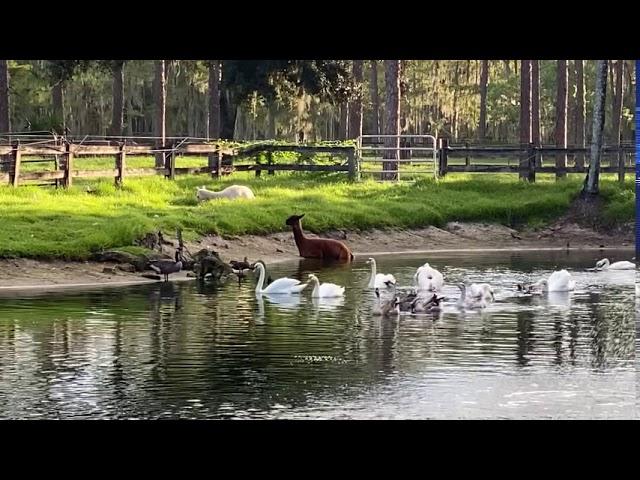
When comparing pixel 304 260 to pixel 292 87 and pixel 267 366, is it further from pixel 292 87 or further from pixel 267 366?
pixel 292 87

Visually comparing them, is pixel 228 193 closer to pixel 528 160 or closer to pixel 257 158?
pixel 257 158

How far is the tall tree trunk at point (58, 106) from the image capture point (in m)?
40.8

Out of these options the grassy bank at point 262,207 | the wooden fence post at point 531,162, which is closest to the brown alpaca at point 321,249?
the grassy bank at point 262,207

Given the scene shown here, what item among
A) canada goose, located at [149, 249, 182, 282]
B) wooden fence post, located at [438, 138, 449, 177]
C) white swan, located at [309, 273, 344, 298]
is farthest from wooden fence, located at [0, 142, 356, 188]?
white swan, located at [309, 273, 344, 298]

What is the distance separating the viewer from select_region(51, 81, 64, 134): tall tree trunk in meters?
40.8

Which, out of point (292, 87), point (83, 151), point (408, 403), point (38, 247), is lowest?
point (408, 403)

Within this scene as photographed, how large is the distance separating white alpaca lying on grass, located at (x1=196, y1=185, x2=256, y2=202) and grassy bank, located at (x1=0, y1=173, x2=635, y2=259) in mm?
198

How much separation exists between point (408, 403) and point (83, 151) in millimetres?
17757

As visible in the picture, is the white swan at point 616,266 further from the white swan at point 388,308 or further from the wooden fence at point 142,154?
the wooden fence at point 142,154

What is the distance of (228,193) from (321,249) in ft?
16.0

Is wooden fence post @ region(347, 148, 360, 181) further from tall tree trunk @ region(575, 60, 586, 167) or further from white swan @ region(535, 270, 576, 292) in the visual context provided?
tall tree trunk @ region(575, 60, 586, 167)

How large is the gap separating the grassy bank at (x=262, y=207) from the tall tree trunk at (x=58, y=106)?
837 centimetres

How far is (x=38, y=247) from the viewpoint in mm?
19719
